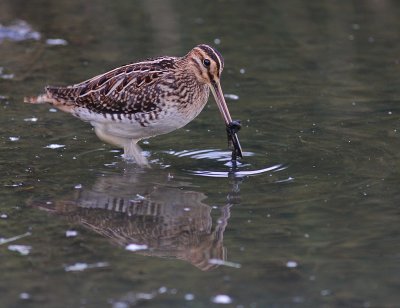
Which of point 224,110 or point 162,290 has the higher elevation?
point 224,110

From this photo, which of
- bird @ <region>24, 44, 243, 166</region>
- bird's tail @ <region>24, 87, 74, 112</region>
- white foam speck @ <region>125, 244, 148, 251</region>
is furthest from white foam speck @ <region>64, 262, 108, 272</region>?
bird's tail @ <region>24, 87, 74, 112</region>

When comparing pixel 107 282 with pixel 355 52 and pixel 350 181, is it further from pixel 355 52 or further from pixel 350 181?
pixel 355 52

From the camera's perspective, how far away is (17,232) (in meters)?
7.18

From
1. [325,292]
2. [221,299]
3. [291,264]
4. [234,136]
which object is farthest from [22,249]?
[234,136]

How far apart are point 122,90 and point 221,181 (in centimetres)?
134

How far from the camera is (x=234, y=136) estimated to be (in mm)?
8859

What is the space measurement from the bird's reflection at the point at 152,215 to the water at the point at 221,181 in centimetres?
2

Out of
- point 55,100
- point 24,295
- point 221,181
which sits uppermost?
point 55,100

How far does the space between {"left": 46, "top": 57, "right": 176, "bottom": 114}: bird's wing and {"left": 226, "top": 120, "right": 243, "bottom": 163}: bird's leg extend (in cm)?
75


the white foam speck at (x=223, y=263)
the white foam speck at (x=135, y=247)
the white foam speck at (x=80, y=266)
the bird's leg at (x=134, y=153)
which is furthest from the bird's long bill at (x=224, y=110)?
the white foam speck at (x=80, y=266)

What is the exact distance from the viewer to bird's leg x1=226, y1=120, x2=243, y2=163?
8.73 metres

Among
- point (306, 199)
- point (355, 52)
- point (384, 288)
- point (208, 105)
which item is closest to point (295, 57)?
point (355, 52)

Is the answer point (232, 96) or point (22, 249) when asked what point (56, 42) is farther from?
point (22, 249)

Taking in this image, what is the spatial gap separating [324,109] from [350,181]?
2364 millimetres
